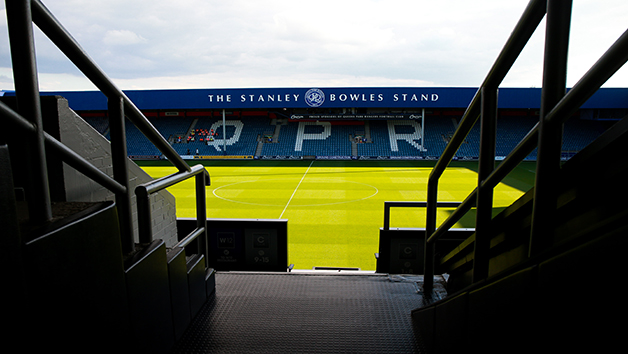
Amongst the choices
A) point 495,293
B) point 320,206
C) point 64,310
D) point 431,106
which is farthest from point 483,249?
point 431,106

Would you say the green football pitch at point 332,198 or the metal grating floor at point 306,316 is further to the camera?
the green football pitch at point 332,198

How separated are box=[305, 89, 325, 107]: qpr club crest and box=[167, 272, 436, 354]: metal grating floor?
31.5 m

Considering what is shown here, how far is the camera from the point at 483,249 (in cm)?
216

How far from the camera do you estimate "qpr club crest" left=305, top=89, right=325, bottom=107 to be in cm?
3424

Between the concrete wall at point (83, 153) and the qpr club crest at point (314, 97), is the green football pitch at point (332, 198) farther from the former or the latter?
the qpr club crest at point (314, 97)

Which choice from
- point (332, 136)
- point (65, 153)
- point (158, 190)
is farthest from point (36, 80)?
point (332, 136)

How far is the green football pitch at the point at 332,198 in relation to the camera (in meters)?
9.42

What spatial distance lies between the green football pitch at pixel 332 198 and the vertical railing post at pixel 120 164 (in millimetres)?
6200

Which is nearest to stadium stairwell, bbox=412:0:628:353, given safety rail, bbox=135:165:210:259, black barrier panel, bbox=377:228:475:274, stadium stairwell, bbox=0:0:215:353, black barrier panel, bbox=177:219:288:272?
stadium stairwell, bbox=0:0:215:353

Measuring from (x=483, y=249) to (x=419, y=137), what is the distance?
3512 centimetres

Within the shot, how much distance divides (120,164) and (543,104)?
6.61ft

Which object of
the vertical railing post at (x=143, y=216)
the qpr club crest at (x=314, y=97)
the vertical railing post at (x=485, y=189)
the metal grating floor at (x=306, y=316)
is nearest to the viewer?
the vertical railing post at (x=485, y=189)

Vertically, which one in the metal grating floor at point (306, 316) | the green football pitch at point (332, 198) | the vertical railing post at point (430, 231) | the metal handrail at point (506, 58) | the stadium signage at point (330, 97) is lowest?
the green football pitch at point (332, 198)

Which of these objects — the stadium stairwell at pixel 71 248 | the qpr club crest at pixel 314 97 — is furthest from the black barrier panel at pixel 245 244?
the qpr club crest at pixel 314 97
